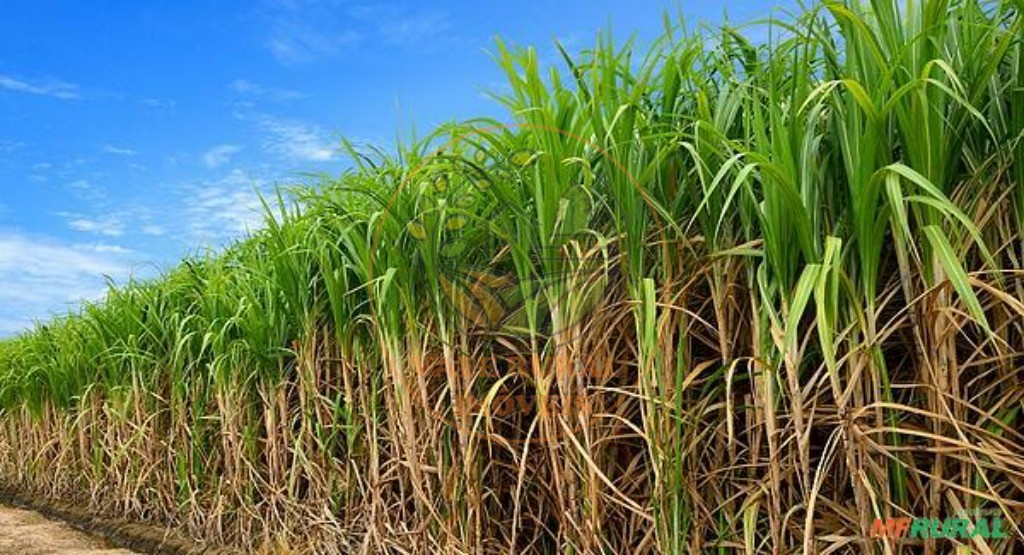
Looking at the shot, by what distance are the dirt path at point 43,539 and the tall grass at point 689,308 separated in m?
1.62

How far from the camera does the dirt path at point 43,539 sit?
376 centimetres

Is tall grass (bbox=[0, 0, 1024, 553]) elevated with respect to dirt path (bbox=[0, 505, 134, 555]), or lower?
elevated

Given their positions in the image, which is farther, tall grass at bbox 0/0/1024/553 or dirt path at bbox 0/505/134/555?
dirt path at bbox 0/505/134/555

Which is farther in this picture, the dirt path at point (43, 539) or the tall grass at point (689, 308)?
the dirt path at point (43, 539)

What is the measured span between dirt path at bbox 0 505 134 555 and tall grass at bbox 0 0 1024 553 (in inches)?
63.9

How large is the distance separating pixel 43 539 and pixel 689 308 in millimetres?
3911

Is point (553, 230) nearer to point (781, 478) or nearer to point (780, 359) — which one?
point (780, 359)

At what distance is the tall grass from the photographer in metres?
1.34

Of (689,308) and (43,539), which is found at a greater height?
(689,308)

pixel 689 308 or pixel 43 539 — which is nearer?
pixel 689 308

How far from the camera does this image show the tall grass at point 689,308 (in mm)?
1344

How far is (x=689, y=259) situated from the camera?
1.69 metres

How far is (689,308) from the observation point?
1.73m

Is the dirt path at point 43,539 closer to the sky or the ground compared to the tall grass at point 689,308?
closer to the ground
